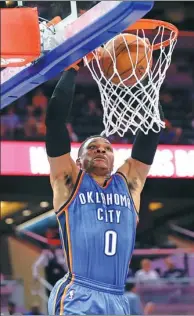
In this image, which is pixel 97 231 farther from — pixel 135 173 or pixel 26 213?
pixel 26 213

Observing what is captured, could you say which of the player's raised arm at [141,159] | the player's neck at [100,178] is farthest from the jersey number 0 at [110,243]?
the player's raised arm at [141,159]

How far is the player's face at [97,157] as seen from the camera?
15.1ft

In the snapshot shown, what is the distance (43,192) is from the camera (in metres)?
13.6

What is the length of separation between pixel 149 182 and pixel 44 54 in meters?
9.58

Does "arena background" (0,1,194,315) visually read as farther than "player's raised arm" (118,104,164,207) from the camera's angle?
Yes

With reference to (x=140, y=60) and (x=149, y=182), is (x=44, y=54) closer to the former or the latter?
(x=140, y=60)

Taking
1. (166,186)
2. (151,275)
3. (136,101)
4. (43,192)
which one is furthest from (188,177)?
(136,101)

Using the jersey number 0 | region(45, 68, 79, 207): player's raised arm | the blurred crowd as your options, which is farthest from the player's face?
the blurred crowd

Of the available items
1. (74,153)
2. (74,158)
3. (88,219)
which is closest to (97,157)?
(88,219)

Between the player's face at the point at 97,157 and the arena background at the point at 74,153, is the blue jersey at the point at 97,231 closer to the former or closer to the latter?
the player's face at the point at 97,157

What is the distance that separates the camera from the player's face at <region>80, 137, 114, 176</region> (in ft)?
15.1

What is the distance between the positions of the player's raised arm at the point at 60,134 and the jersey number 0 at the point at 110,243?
350mm

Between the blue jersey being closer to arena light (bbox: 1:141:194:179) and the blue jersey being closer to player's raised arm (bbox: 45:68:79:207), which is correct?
player's raised arm (bbox: 45:68:79:207)

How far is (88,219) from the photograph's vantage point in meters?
4.45
